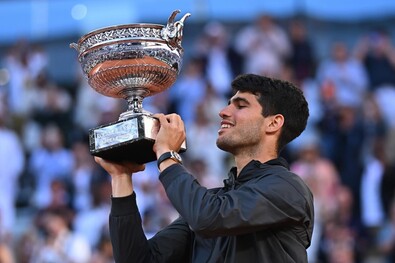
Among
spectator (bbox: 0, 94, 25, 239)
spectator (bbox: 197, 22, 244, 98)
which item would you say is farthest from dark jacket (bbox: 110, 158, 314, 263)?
spectator (bbox: 197, 22, 244, 98)

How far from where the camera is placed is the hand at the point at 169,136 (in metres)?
4.79

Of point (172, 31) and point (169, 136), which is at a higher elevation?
point (172, 31)

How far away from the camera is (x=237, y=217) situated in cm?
461

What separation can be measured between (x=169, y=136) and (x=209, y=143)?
7119 millimetres

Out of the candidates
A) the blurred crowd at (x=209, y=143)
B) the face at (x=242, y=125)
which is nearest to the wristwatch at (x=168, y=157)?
the face at (x=242, y=125)

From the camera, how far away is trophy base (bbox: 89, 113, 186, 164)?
4801 millimetres

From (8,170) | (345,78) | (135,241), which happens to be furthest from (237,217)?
(345,78)

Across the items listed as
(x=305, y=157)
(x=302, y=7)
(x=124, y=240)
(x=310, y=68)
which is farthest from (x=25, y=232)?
(x=124, y=240)

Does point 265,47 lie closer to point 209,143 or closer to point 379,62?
point 379,62

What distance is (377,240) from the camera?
419 inches

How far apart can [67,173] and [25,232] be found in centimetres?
138

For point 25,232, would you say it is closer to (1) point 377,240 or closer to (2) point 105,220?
(2) point 105,220

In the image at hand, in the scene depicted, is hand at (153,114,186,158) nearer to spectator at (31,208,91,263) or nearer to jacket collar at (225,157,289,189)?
jacket collar at (225,157,289,189)

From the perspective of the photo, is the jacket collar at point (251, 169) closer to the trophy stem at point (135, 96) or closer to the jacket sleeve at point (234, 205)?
the jacket sleeve at point (234, 205)
